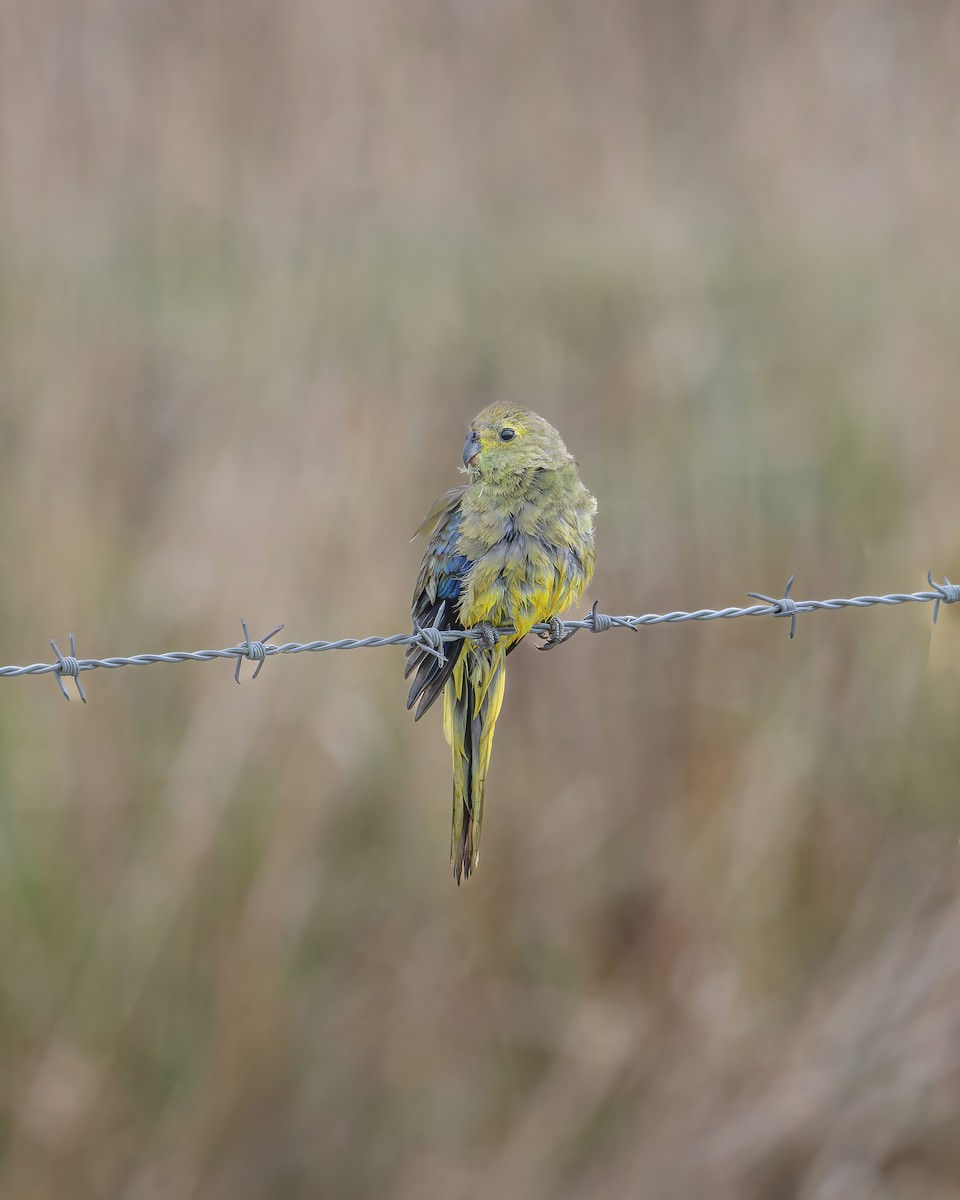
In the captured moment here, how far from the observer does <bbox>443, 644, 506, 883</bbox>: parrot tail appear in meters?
3.66

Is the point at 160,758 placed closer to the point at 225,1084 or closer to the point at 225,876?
the point at 225,876

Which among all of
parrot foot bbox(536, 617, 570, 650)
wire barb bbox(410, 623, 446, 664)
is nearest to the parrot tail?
parrot foot bbox(536, 617, 570, 650)

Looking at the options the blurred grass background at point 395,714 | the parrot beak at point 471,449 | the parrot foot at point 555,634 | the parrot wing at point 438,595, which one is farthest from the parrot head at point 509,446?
the blurred grass background at point 395,714

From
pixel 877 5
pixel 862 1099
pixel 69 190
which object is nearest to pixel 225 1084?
pixel 862 1099

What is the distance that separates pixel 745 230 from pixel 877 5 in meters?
1.46

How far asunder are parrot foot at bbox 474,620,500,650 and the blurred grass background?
4.11ft

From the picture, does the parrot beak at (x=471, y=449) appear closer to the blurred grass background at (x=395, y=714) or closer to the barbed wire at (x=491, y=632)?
the barbed wire at (x=491, y=632)

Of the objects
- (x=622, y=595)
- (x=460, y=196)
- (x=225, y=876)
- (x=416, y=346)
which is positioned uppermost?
(x=460, y=196)

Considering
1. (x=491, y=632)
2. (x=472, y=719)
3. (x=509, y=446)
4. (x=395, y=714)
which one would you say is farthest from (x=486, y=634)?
(x=395, y=714)

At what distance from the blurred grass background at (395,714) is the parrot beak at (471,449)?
1.11 metres

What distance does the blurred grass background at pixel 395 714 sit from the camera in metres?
4.43

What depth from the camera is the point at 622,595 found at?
5.29 meters

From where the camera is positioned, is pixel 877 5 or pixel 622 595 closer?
pixel 622 595

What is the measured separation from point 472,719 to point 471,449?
74 centimetres
